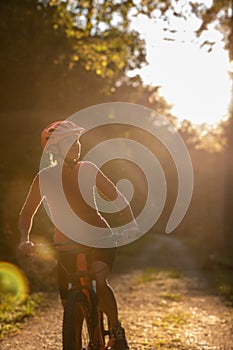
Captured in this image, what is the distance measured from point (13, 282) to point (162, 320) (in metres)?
5.41

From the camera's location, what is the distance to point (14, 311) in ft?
33.7

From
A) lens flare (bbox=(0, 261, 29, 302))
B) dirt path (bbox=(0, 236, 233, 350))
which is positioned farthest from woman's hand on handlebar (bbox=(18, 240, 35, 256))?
lens flare (bbox=(0, 261, 29, 302))

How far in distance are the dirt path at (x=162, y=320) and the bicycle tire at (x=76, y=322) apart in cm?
251

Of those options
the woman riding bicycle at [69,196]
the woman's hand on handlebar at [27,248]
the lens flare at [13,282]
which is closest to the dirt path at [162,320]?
the lens flare at [13,282]

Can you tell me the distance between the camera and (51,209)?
4.91m

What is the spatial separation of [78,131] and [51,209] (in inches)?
28.7

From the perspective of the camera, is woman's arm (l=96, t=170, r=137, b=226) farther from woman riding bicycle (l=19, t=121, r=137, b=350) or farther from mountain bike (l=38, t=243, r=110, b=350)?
mountain bike (l=38, t=243, r=110, b=350)

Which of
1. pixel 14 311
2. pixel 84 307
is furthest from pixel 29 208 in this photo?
pixel 14 311

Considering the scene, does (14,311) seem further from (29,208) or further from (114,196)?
(114,196)

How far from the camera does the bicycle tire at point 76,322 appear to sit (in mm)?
4211

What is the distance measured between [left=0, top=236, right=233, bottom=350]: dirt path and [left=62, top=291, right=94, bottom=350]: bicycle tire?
251cm

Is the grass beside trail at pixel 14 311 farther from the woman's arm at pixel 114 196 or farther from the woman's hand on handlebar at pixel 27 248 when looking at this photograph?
the woman's arm at pixel 114 196

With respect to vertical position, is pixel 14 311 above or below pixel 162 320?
above

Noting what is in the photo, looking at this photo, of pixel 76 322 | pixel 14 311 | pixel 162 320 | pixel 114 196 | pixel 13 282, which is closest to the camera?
pixel 76 322
